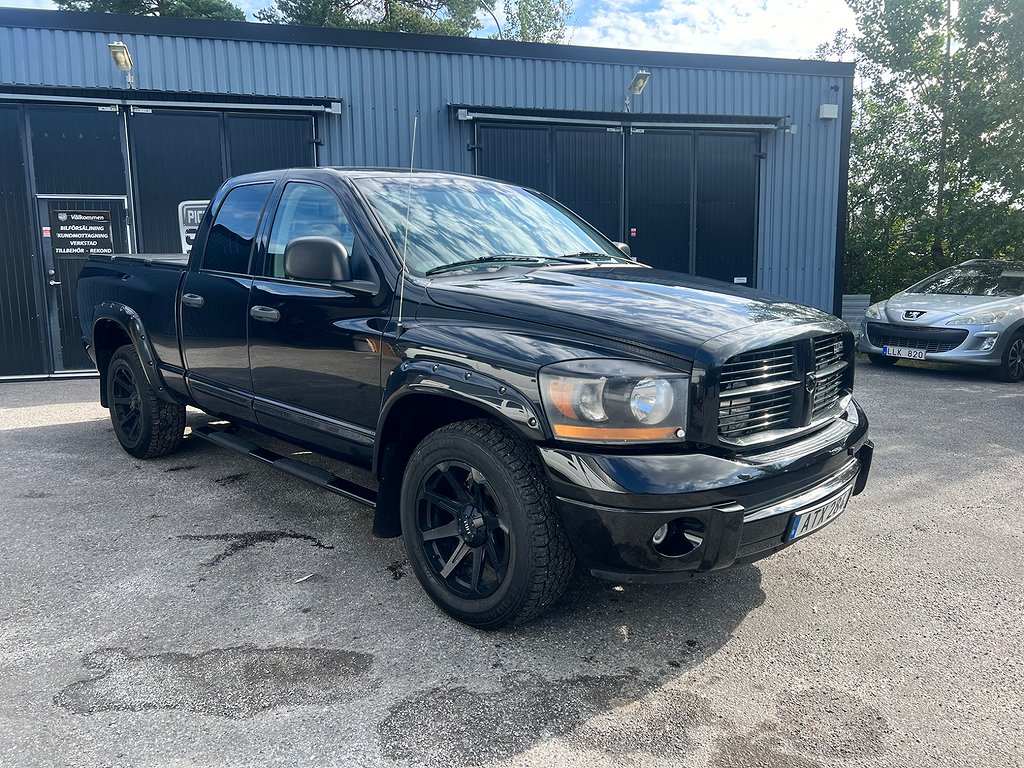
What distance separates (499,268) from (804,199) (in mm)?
10943

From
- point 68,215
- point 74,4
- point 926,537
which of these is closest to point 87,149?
point 68,215

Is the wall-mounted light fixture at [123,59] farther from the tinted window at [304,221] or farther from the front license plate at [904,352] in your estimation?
the front license plate at [904,352]

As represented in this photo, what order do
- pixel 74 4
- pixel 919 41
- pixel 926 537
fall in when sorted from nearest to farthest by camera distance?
pixel 926 537
pixel 919 41
pixel 74 4

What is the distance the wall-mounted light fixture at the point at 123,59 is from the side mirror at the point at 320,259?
7973 millimetres

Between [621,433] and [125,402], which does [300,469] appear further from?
[125,402]

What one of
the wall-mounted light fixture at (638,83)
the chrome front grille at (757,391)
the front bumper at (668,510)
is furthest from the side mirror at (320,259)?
the wall-mounted light fixture at (638,83)

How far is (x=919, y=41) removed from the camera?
16797 mm

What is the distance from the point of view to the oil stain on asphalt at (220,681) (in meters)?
2.62

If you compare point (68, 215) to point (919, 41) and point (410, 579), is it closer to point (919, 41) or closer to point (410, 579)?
point (410, 579)

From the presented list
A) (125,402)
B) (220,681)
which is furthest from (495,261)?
(125,402)

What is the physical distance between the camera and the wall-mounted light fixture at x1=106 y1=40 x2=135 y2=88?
31.3 feet

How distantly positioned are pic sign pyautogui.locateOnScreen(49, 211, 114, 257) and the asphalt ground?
6.31 m

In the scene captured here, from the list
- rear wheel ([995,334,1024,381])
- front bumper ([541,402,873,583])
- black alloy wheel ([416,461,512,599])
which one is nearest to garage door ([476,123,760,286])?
rear wheel ([995,334,1024,381])

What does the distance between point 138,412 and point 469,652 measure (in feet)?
12.2
